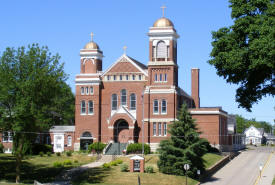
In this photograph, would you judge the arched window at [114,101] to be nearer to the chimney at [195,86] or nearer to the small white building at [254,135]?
the chimney at [195,86]

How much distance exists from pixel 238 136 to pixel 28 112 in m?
51.2

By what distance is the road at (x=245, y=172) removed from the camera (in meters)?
44.5

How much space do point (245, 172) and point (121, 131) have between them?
61.5 ft

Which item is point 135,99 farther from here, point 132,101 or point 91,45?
point 91,45

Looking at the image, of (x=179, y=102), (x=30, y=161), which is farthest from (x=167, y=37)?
(x=30, y=161)

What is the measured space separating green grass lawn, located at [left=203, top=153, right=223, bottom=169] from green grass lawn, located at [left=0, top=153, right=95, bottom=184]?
13.3 meters

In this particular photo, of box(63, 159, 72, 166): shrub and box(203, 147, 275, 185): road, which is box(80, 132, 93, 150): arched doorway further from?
box(203, 147, 275, 185): road

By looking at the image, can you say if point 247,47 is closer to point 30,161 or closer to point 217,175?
point 217,175

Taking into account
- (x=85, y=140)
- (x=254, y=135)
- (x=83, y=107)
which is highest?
(x=83, y=107)

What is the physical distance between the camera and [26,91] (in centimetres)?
3922

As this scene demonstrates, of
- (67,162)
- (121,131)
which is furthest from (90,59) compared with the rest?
(67,162)

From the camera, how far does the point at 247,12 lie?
2486cm

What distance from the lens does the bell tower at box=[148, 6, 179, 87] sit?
60.8 meters

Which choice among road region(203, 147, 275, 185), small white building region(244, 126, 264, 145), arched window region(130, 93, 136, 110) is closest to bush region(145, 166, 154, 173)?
road region(203, 147, 275, 185)
